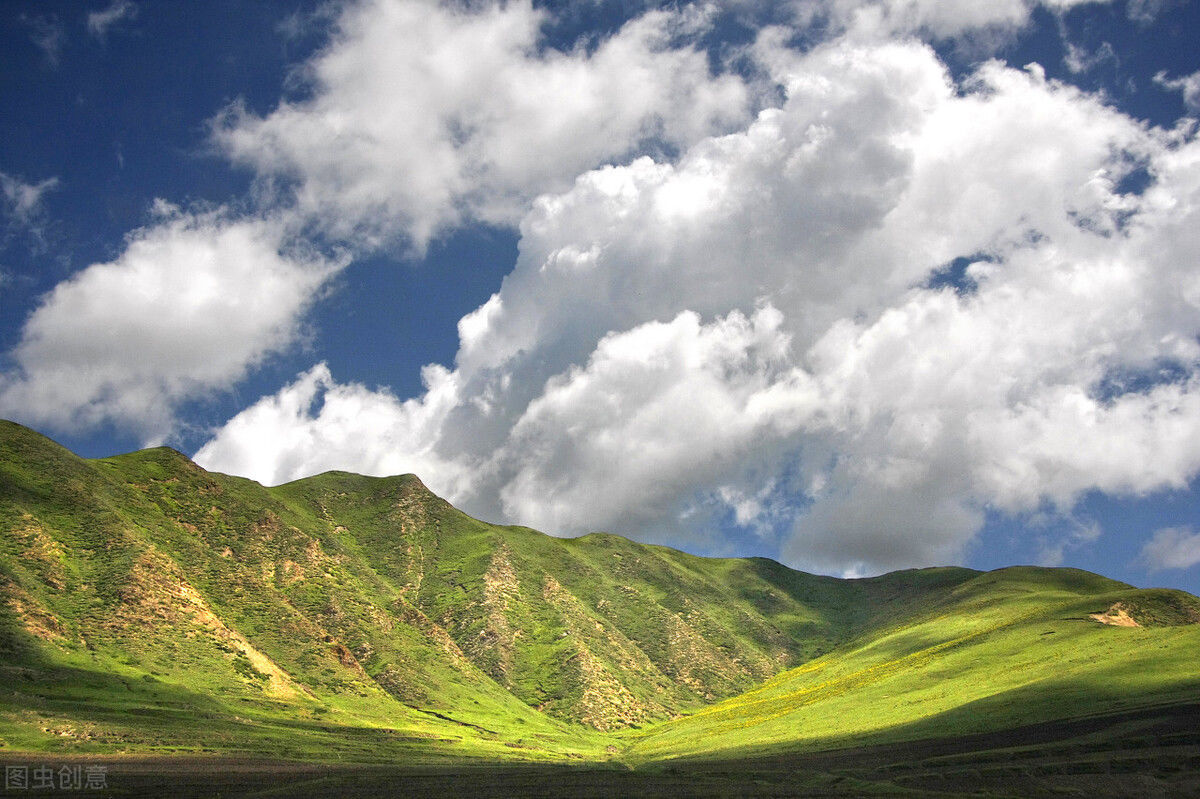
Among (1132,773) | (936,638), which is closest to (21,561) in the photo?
(1132,773)

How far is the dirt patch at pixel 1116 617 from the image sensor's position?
356 ft

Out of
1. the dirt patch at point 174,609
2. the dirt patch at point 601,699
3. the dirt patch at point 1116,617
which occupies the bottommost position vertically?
the dirt patch at point 601,699

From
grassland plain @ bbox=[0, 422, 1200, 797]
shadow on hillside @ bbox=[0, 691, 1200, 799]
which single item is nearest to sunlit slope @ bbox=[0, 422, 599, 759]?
grassland plain @ bbox=[0, 422, 1200, 797]

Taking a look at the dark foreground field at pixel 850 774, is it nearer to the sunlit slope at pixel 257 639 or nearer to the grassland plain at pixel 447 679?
the grassland plain at pixel 447 679

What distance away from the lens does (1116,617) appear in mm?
109625

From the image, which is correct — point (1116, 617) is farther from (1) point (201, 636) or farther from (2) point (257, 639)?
(1) point (201, 636)

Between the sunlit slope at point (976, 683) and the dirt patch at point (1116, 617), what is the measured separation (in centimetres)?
27

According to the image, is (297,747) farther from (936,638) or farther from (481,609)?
(936,638)

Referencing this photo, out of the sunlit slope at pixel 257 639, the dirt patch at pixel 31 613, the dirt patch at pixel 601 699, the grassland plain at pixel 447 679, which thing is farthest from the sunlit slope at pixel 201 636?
the dirt patch at pixel 601 699

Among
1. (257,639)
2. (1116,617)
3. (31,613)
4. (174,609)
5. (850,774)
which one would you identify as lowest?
(850,774)

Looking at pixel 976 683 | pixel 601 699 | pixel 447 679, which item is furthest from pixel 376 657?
pixel 976 683

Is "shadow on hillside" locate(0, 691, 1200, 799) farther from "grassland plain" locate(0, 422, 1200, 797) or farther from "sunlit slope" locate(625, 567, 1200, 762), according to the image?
"sunlit slope" locate(625, 567, 1200, 762)

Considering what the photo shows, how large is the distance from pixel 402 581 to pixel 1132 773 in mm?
168432

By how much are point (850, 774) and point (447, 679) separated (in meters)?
99.6
